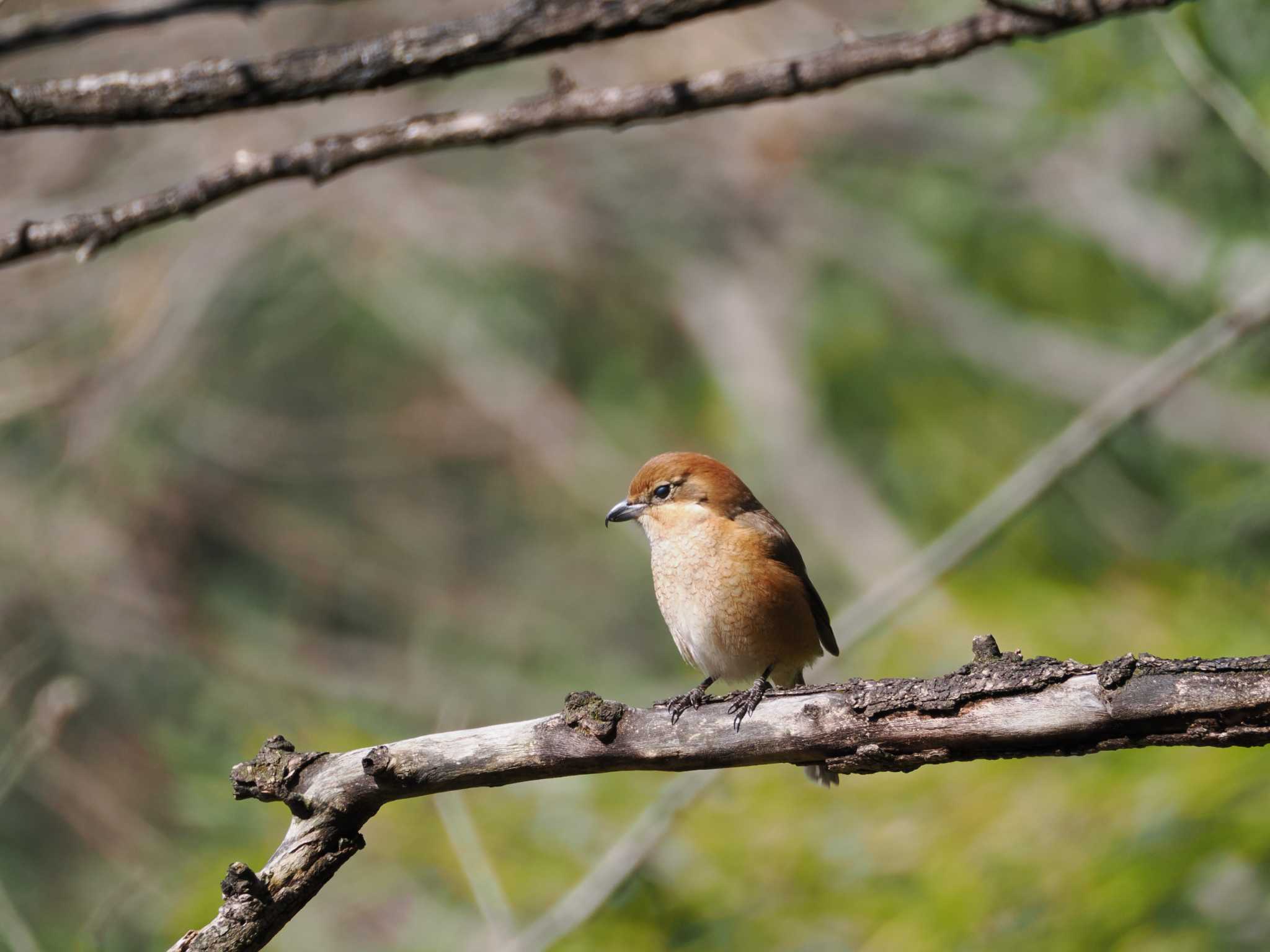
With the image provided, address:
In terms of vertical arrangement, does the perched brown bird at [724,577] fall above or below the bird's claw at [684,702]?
above

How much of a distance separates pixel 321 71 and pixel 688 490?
1846 millimetres

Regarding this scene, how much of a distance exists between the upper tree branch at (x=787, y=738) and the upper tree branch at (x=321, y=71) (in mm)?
1908

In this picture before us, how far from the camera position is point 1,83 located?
12.7 ft

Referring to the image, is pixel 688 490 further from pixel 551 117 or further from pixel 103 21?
pixel 103 21

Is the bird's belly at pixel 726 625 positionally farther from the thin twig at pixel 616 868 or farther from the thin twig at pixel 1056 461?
the thin twig at pixel 616 868

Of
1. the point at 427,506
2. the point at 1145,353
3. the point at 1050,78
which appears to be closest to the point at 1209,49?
the point at 1050,78

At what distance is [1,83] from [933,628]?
3934mm

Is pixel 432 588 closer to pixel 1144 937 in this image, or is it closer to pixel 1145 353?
pixel 1145 353

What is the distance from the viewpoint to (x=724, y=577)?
436 cm

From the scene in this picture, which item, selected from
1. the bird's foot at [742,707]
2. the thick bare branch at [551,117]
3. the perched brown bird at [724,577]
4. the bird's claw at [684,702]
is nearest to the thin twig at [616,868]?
the bird's claw at [684,702]

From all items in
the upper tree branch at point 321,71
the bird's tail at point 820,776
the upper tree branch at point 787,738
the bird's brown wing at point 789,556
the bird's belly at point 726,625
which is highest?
the upper tree branch at point 321,71

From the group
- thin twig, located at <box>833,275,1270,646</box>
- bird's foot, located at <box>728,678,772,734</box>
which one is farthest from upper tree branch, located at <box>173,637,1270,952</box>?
thin twig, located at <box>833,275,1270,646</box>

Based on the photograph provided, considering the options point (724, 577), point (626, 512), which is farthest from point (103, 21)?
point (724, 577)

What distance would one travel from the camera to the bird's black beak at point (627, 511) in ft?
15.8
